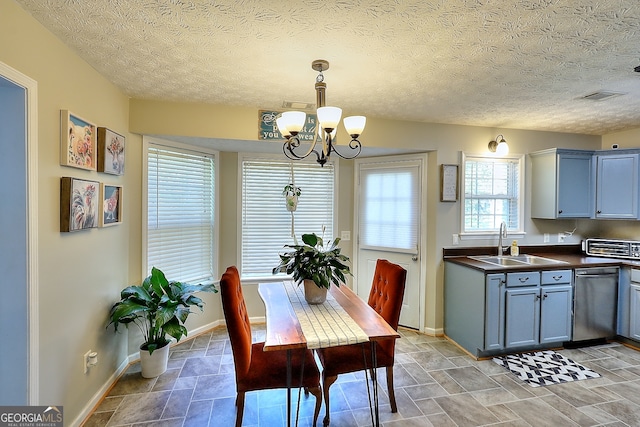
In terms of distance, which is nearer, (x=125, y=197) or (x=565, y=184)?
(x=125, y=197)

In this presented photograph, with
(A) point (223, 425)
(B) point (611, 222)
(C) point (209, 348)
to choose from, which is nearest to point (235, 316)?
(A) point (223, 425)

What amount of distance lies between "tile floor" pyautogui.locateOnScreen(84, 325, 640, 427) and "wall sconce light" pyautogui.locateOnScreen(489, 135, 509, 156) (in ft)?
7.24

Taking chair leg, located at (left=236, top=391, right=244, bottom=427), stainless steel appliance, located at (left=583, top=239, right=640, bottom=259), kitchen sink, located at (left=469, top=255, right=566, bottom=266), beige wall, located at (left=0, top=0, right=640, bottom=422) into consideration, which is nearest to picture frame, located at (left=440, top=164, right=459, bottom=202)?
beige wall, located at (left=0, top=0, right=640, bottom=422)

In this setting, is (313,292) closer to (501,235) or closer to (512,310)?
(512,310)

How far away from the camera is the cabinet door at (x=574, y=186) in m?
3.56

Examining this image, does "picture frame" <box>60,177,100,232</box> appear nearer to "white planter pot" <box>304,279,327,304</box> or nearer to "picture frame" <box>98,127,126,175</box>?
"picture frame" <box>98,127,126,175</box>

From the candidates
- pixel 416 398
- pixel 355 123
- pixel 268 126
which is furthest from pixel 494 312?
pixel 268 126

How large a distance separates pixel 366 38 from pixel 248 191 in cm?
242

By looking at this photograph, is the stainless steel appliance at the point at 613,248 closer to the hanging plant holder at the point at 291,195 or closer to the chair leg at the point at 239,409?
the hanging plant holder at the point at 291,195

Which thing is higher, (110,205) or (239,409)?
(110,205)

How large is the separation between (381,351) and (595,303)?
2.68 meters

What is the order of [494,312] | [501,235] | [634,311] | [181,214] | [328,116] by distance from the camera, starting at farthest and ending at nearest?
[501,235] → [181,214] → [634,311] → [494,312] → [328,116]

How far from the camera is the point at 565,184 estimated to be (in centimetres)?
357

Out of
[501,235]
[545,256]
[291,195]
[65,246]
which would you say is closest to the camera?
[65,246]
